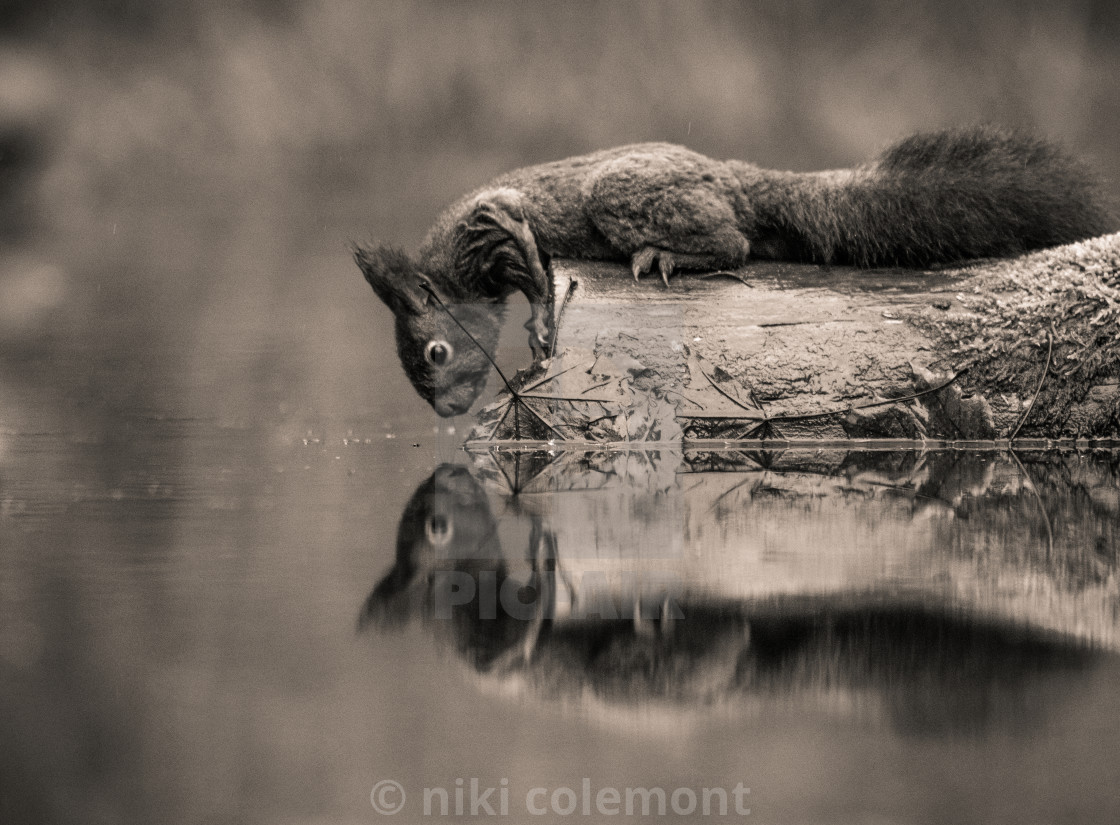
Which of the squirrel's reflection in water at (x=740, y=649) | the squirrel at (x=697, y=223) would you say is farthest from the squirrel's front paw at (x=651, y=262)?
the squirrel's reflection in water at (x=740, y=649)

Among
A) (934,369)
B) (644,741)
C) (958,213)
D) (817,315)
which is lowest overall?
(644,741)

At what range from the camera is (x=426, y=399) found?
4.35 m

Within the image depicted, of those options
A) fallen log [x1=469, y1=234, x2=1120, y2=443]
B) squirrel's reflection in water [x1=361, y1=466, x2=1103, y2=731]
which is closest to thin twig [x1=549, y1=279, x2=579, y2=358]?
fallen log [x1=469, y1=234, x2=1120, y2=443]

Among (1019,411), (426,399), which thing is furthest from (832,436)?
(426,399)

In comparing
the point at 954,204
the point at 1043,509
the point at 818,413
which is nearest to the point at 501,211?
the point at 818,413

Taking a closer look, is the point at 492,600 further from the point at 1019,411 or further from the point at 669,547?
the point at 1019,411

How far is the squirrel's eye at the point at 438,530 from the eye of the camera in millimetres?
1645

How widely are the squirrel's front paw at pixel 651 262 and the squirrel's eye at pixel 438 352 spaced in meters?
0.90

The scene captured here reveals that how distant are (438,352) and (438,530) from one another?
7.88ft

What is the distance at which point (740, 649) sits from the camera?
99 centimetres

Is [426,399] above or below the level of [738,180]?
below

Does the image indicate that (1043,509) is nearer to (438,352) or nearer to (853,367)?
(853,367)

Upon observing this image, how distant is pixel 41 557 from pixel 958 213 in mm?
3570

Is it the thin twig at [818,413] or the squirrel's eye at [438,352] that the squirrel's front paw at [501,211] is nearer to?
the squirrel's eye at [438,352]
